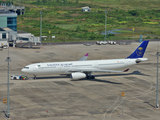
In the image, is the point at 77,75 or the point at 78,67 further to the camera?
the point at 78,67

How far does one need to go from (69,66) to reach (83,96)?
15.5 metres

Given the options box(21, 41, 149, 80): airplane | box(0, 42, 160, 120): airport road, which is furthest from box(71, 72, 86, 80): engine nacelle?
box(0, 42, 160, 120): airport road

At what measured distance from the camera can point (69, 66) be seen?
3391 inches

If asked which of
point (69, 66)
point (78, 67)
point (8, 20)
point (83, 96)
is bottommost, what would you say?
point (83, 96)

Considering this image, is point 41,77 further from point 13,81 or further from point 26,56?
point 26,56

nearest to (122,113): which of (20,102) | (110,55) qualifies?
(20,102)

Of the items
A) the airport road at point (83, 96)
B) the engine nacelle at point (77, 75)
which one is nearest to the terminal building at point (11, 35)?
the airport road at point (83, 96)

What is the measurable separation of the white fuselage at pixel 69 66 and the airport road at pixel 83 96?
2.83 m

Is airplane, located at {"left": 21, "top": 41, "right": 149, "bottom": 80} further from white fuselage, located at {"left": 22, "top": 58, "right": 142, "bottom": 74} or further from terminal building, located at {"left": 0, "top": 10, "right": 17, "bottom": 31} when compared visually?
terminal building, located at {"left": 0, "top": 10, "right": 17, "bottom": 31}

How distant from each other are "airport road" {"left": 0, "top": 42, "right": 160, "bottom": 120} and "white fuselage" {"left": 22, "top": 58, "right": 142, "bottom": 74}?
283 centimetres

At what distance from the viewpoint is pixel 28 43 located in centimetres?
14575

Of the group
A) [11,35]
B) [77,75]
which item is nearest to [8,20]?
[11,35]

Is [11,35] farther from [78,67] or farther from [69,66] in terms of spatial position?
[78,67]

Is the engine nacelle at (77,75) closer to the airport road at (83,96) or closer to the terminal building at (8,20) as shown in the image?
the airport road at (83,96)
